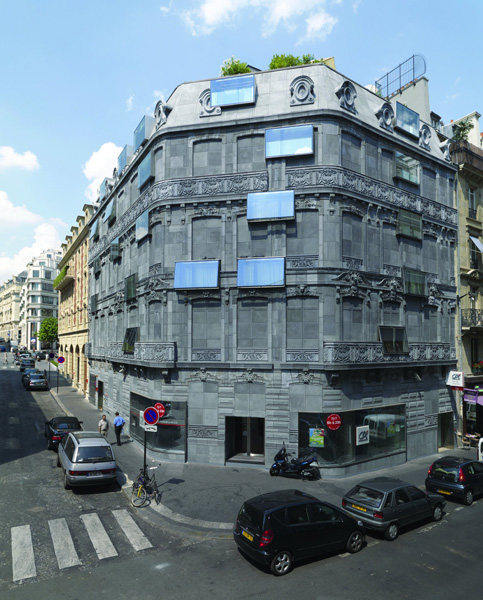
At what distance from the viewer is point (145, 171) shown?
24375 mm

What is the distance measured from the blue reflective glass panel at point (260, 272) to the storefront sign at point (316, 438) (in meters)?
6.98

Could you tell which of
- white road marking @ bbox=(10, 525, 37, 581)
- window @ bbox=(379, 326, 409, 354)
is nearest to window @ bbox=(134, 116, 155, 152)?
window @ bbox=(379, 326, 409, 354)

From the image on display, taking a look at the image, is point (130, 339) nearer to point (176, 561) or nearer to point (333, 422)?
point (333, 422)

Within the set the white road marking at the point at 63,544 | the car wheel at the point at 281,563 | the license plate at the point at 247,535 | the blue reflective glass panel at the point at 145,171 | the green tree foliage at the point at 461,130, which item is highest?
the green tree foliage at the point at 461,130

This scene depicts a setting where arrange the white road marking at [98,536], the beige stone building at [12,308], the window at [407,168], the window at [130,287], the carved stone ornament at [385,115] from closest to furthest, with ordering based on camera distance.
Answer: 1. the white road marking at [98,536]
2. the carved stone ornament at [385,115]
3. the window at [407,168]
4. the window at [130,287]
5. the beige stone building at [12,308]

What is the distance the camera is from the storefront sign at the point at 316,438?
781 inches

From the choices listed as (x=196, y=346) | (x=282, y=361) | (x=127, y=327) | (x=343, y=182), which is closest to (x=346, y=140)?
(x=343, y=182)

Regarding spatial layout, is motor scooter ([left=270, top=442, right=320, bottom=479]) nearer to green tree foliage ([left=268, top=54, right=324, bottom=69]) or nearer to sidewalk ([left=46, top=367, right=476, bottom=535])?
sidewalk ([left=46, top=367, right=476, bottom=535])

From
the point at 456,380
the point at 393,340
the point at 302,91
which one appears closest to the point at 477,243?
the point at 456,380

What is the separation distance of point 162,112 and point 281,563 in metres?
21.4

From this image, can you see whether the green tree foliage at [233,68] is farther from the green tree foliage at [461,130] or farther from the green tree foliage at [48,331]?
the green tree foliage at [48,331]

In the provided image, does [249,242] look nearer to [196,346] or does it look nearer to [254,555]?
[196,346]

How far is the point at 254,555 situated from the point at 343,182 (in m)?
16.4

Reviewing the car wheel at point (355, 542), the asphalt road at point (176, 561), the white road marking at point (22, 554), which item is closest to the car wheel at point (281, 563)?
the asphalt road at point (176, 561)
